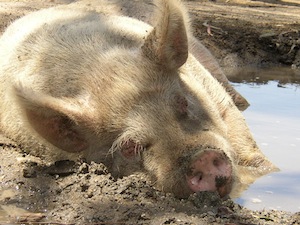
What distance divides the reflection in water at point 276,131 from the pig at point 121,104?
0.23 meters

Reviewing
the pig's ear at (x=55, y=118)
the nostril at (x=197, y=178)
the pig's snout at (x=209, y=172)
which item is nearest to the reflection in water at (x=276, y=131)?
the pig's snout at (x=209, y=172)

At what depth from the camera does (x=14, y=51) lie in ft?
17.9

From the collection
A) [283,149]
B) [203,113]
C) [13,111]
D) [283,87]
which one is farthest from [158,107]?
[283,87]

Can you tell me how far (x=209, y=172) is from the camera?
415 cm

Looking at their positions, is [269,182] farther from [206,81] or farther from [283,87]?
[283,87]

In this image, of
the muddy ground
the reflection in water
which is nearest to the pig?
the muddy ground

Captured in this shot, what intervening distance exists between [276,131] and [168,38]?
2024 millimetres

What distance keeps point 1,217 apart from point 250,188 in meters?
1.80

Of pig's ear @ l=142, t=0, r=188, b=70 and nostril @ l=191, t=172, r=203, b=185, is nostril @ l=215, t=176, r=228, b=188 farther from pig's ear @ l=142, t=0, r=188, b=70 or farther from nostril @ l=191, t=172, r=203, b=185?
pig's ear @ l=142, t=0, r=188, b=70

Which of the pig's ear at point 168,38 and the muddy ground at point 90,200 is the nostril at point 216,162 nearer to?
the muddy ground at point 90,200

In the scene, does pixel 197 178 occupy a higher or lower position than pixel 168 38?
lower

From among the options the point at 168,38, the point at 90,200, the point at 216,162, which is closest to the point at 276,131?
the point at 168,38

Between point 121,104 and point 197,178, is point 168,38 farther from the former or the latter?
point 197,178

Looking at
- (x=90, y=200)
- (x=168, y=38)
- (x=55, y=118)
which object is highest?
(x=168, y=38)
